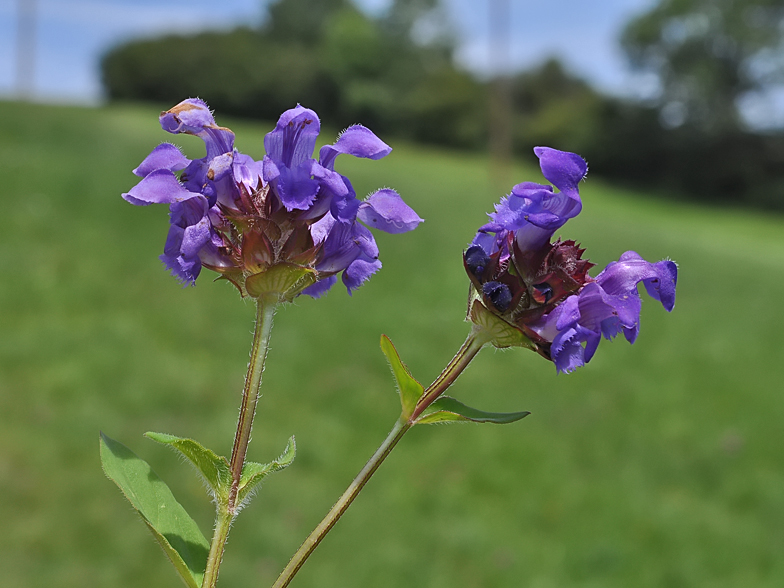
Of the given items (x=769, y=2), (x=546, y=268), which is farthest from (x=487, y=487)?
(x=769, y=2)

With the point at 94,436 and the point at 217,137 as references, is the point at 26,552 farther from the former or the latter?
the point at 217,137

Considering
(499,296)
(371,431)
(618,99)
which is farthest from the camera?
(618,99)

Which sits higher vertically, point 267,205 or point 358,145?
point 358,145

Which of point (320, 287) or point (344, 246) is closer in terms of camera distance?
point (344, 246)

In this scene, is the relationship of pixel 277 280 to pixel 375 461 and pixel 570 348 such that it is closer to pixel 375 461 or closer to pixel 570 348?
pixel 375 461

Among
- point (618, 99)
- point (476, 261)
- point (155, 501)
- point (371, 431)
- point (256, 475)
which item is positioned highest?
point (476, 261)

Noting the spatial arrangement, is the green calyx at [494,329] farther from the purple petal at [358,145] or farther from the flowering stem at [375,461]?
the purple petal at [358,145]

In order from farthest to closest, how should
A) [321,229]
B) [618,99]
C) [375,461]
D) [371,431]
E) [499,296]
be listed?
[618,99] < [371,431] < [321,229] < [499,296] < [375,461]

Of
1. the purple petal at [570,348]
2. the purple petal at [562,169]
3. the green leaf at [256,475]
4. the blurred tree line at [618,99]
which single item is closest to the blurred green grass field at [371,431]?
the green leaf at [256,475]

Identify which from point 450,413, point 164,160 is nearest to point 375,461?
point 450,413
